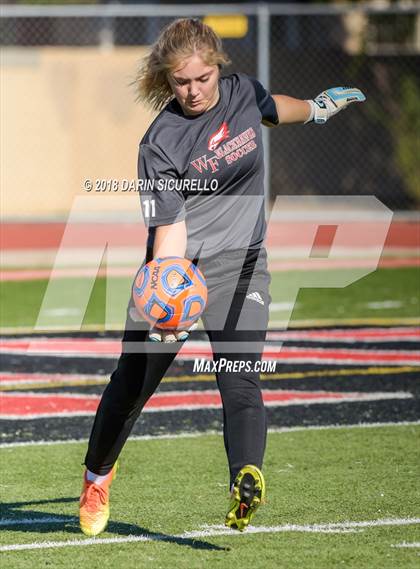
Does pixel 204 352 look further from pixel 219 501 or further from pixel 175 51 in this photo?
pixel 175 51

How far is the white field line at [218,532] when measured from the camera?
16.9ft

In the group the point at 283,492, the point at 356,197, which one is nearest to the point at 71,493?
the point at 283,492

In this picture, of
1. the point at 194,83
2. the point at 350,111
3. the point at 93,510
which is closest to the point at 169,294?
the point at 194,83

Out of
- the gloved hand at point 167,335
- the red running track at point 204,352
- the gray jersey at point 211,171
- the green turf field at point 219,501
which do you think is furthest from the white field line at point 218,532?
the red running track at point 204,352

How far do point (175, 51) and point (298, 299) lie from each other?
308 inches

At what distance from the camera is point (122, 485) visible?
6176 mm

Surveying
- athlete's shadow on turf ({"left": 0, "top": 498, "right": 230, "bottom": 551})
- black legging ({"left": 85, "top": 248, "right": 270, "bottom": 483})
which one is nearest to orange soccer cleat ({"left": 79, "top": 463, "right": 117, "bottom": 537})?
athlete's shadow on turf ({"left": 0, "top": 498, "right": 230, "bottom": 551})

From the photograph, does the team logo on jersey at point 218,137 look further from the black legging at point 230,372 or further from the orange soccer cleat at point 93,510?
the orange soccer cleat at point 93,510

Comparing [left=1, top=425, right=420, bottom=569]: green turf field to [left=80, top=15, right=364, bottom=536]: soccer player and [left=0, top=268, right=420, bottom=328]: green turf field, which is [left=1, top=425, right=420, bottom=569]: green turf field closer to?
[left=80, top=15, right=364, bottom=536]: soccer player

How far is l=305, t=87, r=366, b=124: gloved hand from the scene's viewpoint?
553 centimetres

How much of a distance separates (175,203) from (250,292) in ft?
1.78

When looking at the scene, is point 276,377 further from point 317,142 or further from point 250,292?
point 317,142

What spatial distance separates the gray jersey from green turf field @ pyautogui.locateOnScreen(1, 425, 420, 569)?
1236mm

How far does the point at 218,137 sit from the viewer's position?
4.86 metres
